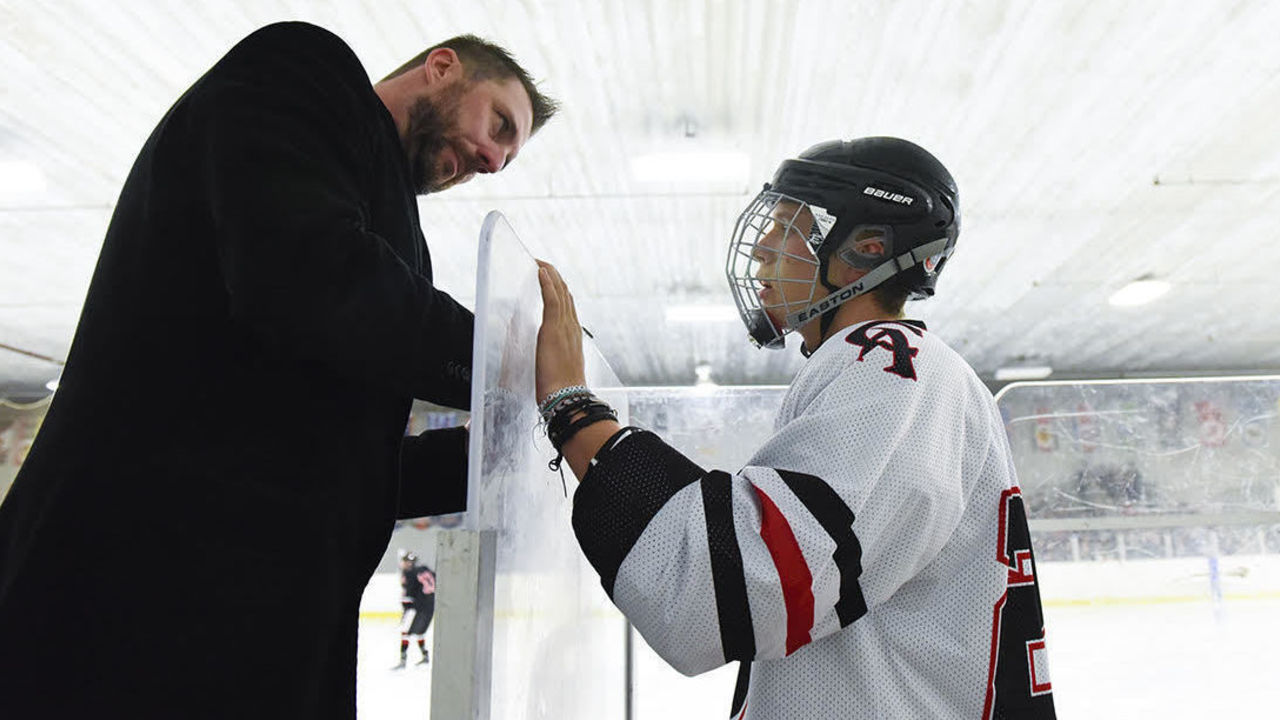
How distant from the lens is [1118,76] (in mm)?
4414

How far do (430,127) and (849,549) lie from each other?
2.48ft

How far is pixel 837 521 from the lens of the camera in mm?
762

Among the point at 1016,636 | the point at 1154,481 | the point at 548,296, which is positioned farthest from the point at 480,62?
the point at 1154,481

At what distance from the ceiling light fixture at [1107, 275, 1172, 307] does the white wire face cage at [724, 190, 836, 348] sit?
8.05 metres

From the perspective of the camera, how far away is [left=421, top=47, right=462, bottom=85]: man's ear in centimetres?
114

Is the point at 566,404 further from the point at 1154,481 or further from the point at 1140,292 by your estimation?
the point at 1140,292

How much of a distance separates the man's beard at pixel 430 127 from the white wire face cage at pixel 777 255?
1.33 feet

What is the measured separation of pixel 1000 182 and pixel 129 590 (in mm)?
5931

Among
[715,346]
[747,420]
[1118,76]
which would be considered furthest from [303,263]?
[715,346]

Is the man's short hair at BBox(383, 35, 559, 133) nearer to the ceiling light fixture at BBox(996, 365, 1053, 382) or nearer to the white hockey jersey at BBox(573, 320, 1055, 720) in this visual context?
the white hockey jersey at BBox(573, 320, 1055, 720)

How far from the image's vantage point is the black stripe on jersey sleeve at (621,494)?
783 mm

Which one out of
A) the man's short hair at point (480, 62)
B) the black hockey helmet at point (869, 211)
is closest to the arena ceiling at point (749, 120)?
the man's short hair at point (480, 62)

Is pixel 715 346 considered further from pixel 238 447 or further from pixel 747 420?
pixel 238 447

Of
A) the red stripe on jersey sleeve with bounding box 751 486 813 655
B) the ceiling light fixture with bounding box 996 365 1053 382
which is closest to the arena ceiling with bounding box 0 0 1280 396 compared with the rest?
the red stripe on jersey sleeve with bounding box 751 486 813 655
